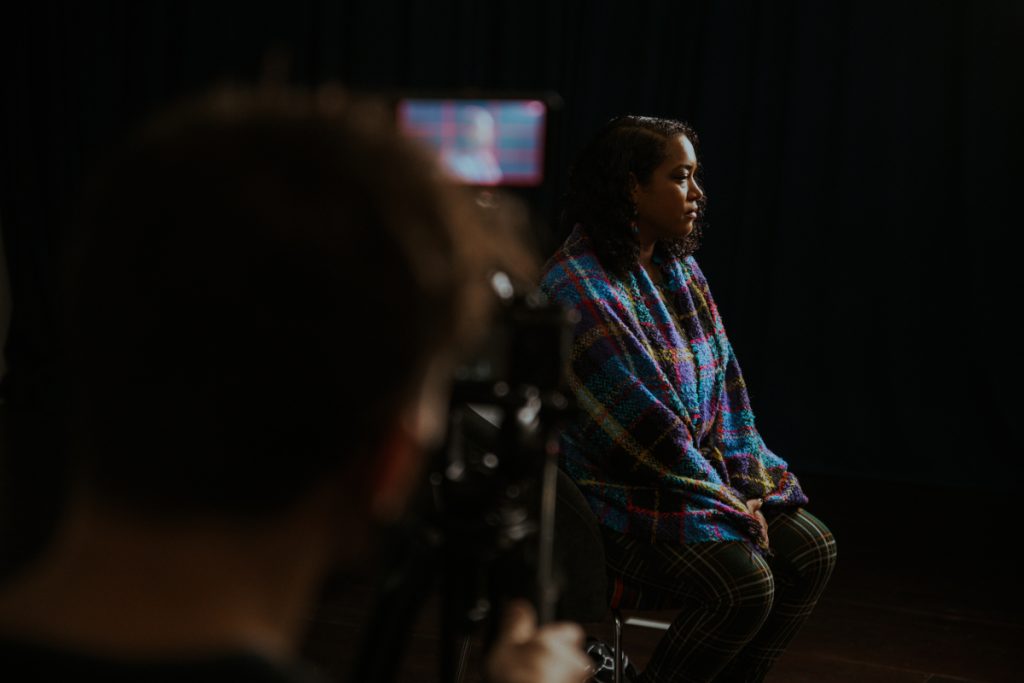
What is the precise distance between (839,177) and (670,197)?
248cm

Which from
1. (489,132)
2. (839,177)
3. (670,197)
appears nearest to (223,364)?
(489,132)

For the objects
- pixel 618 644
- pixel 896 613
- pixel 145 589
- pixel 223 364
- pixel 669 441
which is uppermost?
pixel 223 364

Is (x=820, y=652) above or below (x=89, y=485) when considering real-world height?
below

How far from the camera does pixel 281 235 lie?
1.58 feet

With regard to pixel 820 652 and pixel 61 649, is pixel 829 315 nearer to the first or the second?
Answer: pixel 820 652

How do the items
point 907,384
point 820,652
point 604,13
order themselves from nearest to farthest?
1. point 820,652
2. point 907,384
3. point 604,13

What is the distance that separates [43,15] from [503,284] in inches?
212

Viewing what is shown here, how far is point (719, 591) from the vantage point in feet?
6.28

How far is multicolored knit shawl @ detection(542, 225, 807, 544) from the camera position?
199 centimetres

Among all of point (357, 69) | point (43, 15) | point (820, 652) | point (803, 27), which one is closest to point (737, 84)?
point (803, 27)

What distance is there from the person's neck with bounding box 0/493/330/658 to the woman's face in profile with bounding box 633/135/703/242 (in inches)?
71.1

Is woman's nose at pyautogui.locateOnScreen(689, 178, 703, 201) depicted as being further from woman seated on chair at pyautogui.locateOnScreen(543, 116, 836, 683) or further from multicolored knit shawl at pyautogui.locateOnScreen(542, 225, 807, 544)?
multicolored knit shawl at pyautogui.locateOnScreen(542, 225, 807, 544)

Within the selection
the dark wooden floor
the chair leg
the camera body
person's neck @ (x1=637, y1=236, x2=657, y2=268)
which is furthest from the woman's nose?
the camera body

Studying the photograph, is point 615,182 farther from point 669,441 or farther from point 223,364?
point 223,364
